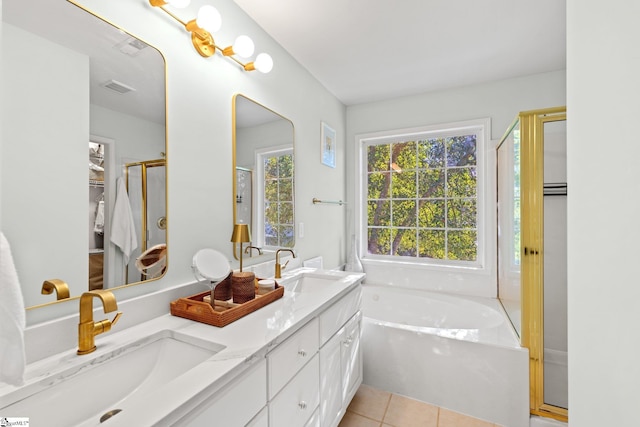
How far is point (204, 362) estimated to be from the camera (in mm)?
777

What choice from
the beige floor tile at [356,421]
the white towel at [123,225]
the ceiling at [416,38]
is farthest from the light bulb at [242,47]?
the beige floor tile at [356,421]

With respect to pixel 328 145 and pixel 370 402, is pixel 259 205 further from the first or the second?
pixel 370 402

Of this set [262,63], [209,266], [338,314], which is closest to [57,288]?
[209,266]

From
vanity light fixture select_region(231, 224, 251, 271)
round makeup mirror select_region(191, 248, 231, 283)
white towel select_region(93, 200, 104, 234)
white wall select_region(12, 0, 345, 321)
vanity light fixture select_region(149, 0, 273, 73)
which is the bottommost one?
round makeup mirror select_region(191, 248, 231, 283)

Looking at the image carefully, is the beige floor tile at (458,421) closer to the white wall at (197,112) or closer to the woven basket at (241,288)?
the woven basket at (241,288)

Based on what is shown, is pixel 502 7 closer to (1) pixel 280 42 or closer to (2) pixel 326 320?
(1) pixel 280 42

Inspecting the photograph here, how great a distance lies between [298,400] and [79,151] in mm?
1171

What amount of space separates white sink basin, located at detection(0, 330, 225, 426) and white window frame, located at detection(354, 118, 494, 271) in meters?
2.22

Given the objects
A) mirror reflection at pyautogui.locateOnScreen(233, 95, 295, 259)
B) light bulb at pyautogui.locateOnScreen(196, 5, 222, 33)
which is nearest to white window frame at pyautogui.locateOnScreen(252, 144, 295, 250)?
mirror reflection at pyautogui.locateOnScreen(233, 95, 295, 259)

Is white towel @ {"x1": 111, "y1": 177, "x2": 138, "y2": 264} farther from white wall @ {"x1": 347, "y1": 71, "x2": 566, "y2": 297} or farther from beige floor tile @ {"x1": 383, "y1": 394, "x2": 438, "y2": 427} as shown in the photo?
white wall @ {"x1": 347, "y1": 71, "x2": 566, "y2": 297}

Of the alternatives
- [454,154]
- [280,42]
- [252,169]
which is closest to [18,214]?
[252,169]

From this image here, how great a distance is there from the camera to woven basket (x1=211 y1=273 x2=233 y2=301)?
122cm

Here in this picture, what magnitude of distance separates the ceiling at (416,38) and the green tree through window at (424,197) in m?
0.61
